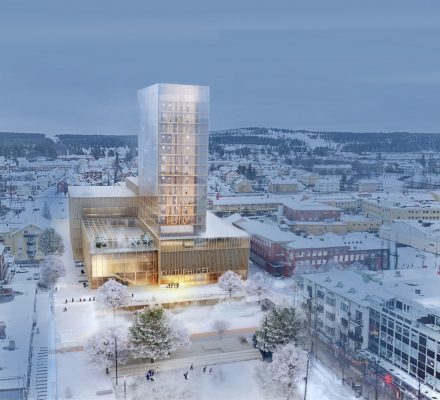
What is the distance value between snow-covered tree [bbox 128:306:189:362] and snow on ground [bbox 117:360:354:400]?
38.7 inches

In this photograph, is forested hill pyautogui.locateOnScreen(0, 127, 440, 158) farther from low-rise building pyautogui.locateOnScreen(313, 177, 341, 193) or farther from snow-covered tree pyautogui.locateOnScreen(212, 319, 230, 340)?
snow-covered tree pyautogui.locateOnScreen(212, 319, 230, 340)

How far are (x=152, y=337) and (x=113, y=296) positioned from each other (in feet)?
24.0

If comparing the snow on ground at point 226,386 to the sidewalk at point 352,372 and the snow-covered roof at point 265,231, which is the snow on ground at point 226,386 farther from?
the snow-covered roof at point 265,231

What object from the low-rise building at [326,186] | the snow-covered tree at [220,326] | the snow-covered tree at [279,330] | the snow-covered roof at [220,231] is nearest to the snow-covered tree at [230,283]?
the snow-covered roof at [220,231]

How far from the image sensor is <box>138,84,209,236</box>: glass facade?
35.1 meters

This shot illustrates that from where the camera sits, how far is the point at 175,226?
36.0 metres

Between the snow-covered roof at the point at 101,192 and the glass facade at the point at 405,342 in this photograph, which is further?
the snow-covered roof at the point at 101,192

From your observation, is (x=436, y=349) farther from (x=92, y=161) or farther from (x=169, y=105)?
(x=92, y=161)

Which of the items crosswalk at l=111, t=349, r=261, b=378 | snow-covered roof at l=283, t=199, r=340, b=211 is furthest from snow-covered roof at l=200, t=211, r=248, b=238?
snow-covered roof at l=283, t=199, r=340, b=211

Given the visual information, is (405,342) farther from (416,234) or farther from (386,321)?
(416,234)

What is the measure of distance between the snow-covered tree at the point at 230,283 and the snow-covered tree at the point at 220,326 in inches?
163

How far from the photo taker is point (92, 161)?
102 meters

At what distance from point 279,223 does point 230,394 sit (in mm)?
33052

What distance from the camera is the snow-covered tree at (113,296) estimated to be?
29.6 meters
